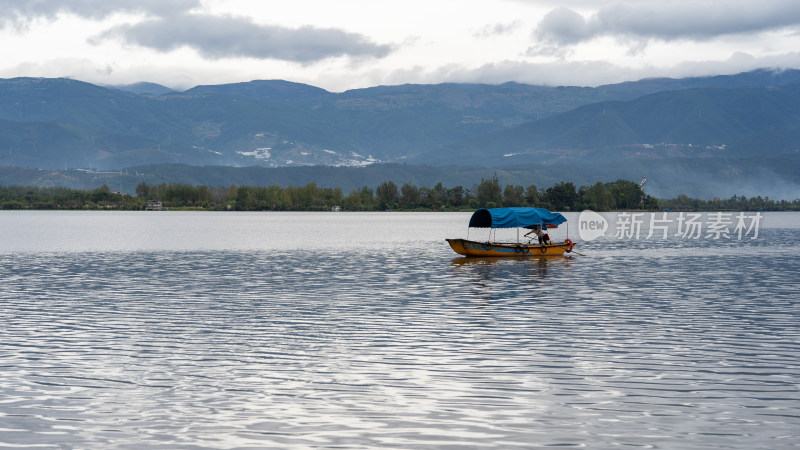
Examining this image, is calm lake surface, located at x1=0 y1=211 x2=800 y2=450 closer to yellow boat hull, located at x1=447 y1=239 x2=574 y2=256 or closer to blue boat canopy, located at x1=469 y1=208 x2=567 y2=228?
blue boat canopy, located at x1=469 y1=208 x2=567 y2=228

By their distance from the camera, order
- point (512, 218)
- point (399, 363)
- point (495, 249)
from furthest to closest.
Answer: point (495, 249), point (512, 218), point (399, 363)

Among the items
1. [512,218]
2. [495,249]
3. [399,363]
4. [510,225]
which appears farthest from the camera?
[495,249]

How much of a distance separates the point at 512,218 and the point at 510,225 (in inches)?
38.6

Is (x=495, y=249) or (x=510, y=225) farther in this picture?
(x=495, y=249)

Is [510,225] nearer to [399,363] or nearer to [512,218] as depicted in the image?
[512,218]

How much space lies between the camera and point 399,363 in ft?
110

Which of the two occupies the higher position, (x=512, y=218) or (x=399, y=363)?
(x=512, y=218)

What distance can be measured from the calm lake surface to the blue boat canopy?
2760 centimetres

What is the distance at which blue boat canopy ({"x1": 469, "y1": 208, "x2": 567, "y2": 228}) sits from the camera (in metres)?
99.5

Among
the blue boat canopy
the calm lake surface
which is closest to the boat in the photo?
the blue boat canopy

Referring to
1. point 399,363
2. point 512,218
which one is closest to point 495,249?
point 512,218

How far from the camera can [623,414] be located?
25.5 metres

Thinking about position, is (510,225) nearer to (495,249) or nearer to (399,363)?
(495,249)

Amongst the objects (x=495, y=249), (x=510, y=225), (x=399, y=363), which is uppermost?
(x=510, y=225)
